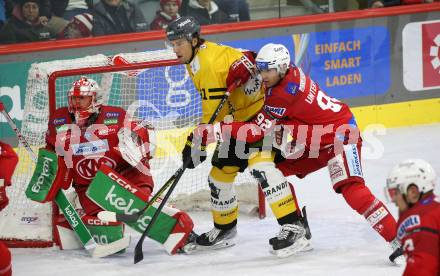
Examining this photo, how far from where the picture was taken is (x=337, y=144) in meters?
5.08

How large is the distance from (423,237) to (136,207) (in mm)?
2179

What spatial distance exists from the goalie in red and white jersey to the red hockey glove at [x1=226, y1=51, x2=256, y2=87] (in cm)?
60

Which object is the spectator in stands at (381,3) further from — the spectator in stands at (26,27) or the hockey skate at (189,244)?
the hockey skate at (189,244)

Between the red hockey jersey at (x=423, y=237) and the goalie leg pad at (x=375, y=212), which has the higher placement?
the red hockey jersey at (x=423, y=237)

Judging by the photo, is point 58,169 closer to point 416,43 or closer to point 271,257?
point 271,257

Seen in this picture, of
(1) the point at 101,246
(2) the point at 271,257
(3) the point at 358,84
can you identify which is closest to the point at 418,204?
(2) the point at 271,257

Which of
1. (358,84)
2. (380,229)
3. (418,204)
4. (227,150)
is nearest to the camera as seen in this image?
(418,204)

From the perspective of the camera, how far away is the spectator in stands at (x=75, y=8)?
24.1 ft

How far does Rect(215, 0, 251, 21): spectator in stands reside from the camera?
7840 millimetres

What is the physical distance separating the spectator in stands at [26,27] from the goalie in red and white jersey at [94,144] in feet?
6.45

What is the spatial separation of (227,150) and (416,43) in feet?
11.7

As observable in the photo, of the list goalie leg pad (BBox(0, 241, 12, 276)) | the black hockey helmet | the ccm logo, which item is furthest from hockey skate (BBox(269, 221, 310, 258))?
goalie leg pad (BBox(0, 241, 12, 276))

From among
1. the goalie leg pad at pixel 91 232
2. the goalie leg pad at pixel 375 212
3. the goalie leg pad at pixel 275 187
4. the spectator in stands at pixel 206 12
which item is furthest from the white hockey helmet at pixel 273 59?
the spectator in stands at pixel 206 12

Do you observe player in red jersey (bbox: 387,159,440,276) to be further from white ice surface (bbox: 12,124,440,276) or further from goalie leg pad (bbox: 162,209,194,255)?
goalie leg pad (bbox: 162,209,194,255)
